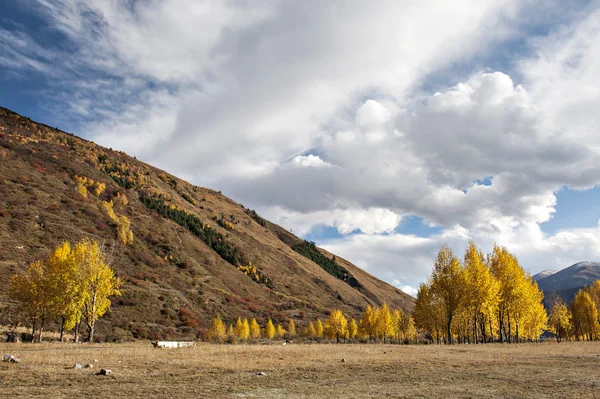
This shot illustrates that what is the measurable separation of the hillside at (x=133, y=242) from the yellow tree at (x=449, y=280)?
56028 mm

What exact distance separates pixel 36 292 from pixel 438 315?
6602 cm

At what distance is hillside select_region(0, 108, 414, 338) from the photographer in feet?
297

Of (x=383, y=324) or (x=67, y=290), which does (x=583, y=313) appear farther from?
(x=67, y=290)

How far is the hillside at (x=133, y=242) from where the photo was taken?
297ft

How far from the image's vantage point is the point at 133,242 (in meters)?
129

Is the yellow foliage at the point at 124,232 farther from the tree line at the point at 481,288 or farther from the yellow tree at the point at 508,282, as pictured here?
the yellow tree at the point at 508,282

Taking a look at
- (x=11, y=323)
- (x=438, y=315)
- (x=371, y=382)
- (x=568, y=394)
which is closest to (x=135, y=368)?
(x=371, y=382)

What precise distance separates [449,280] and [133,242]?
107 meters

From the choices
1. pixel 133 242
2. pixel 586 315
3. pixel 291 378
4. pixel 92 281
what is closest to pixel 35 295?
pixel 92 281

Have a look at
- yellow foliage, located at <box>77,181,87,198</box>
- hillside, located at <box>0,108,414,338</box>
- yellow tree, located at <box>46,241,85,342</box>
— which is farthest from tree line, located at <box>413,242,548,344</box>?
yellow foliage, located at <box>77,181,87,198</box>

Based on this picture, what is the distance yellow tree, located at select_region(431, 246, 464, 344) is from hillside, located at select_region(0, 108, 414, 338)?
56028 millimetres

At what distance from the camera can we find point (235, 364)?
24078mm

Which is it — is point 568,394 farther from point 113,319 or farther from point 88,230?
point 88,230

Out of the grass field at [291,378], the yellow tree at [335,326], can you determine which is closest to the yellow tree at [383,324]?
the yellow tree at [335,326]
